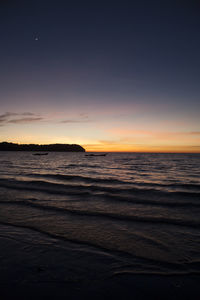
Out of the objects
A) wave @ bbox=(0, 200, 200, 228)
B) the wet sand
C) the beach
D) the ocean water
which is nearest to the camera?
the wet sand

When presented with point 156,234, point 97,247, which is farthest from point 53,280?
point 156,234

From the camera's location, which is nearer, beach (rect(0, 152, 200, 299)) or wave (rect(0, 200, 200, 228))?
beach (rect(0, 152, 200, 299))

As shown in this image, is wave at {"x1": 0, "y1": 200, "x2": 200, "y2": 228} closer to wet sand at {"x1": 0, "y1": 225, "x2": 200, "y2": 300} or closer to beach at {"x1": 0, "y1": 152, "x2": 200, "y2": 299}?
beach at {"x1": 0, "y1": 152, "x2": 200, "y2": 299}

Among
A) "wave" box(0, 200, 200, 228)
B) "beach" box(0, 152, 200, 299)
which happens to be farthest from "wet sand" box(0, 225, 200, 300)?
"wave" box(0, 200, 200, 228)

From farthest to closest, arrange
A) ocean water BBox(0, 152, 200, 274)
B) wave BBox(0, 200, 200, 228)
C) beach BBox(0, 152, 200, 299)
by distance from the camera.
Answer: wave BBox(0, 200, 200, 228) → ocean water BBox(0, 152, 200, 274) → beach BBox(0, 152, 200, 299)

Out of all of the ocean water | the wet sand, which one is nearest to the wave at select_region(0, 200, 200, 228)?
the ocean water

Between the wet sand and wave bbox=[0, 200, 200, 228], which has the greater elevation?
the wet sand

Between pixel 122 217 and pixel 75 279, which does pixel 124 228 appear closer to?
pixel 122 217

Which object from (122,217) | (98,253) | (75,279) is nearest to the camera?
(75,279)

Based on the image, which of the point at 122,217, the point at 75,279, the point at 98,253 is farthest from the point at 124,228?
the point at 75,279

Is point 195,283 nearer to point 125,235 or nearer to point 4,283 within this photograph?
Result: point 125,235

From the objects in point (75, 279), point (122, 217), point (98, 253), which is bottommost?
point (122, 217)

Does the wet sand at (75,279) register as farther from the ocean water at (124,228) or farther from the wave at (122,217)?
the wave at (122,217)

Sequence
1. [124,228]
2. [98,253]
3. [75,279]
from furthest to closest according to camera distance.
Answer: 1. [124,228]
2. [98,253]
3. [75,279]
